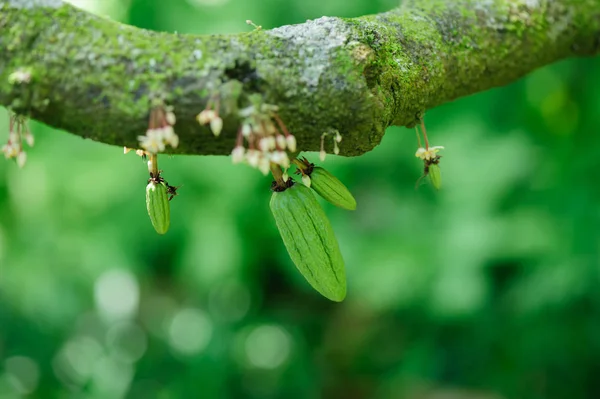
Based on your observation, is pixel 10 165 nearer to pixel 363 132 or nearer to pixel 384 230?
pixel 384 230

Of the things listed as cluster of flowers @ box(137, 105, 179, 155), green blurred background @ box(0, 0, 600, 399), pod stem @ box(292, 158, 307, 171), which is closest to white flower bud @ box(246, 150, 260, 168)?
cluster of flowers @ box(137, 105, 179, 155)

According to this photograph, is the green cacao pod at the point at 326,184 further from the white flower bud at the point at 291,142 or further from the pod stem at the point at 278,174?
the white flower bud at the point at 291,142

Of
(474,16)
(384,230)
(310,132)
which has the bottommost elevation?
(310,132)

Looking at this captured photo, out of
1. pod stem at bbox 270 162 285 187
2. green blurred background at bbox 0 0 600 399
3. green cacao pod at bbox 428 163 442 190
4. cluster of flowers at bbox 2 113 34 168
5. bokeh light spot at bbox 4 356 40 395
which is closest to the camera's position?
cluster of flowers at bbox 2 113 34 168

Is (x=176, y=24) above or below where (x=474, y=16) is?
above

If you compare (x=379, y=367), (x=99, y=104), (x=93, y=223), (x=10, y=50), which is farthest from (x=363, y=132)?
(x=379, y=367)

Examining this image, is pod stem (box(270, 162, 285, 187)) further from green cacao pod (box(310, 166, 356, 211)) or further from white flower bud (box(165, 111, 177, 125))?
white flower bud (box(165, 111, 177, 125))

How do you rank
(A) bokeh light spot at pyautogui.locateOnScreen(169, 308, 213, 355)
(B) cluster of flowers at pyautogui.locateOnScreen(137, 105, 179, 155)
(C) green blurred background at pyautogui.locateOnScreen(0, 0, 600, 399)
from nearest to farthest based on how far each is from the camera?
(B) cluster of flowers at pyautogui.locateOnScreen(137, 105, 179, 155) < (C) green blurred background at pyautogui.locateOnScreen(0, 0, 600, 399) < (A) bokeh light spot at pyautogui.locateOnScreen(169, 308, 213, 355)
